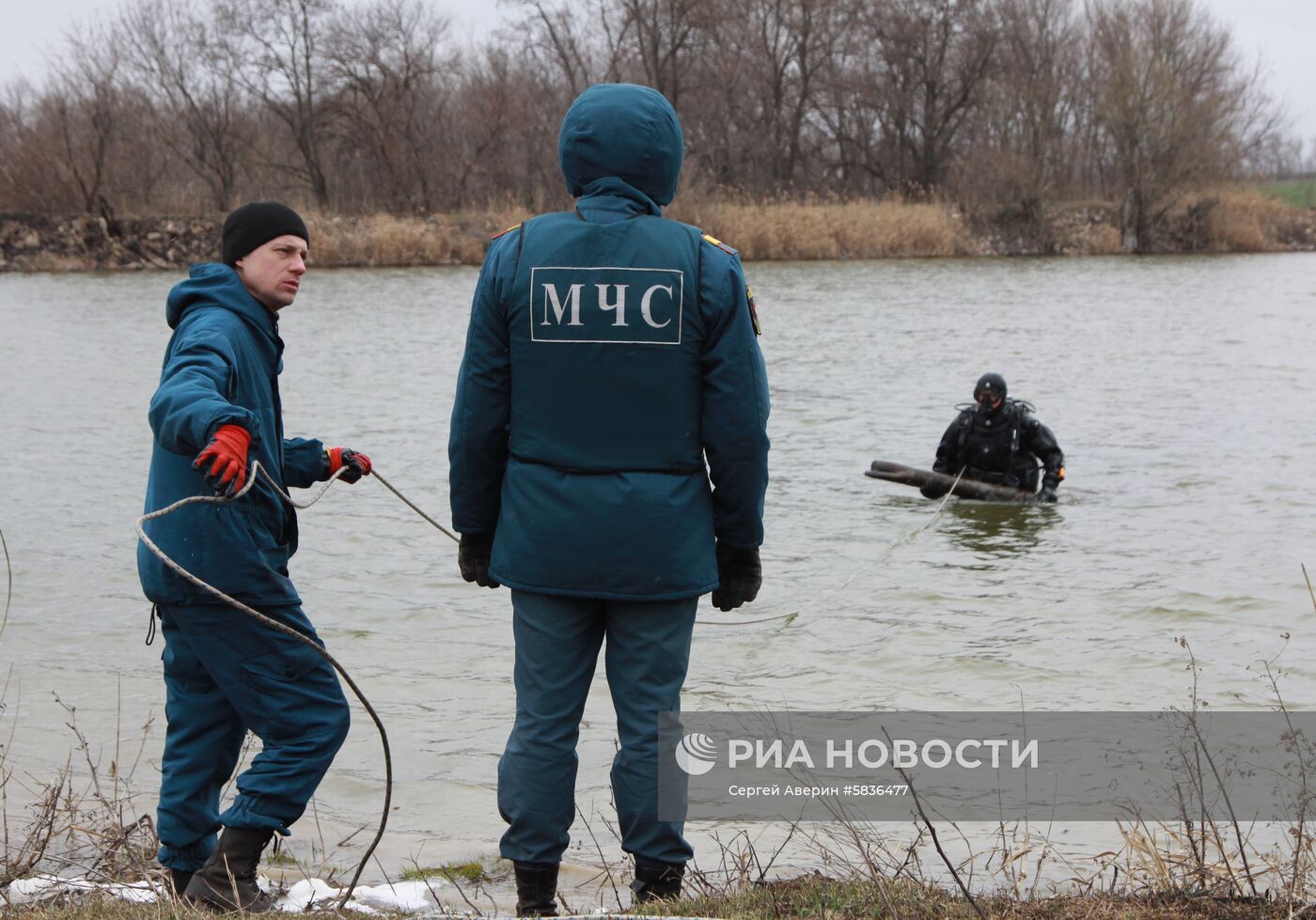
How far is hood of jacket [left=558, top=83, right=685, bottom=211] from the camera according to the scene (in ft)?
10.8

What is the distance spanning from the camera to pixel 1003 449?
11055mm

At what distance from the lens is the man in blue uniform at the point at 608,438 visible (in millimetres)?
3258

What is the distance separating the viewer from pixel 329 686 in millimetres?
3561

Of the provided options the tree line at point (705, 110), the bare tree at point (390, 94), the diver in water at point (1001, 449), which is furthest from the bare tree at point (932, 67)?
the diver in water at point (1001, 449)

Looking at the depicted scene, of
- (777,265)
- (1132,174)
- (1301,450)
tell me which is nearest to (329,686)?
(1301,450)

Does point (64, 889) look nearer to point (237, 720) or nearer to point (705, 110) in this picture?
point (237, 720)

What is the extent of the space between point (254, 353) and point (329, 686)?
2.78 ft

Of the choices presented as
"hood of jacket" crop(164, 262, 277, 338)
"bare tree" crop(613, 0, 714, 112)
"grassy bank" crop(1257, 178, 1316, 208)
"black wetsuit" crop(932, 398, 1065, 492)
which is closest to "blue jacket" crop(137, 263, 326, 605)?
"hood of jacket" crop(164, 262, 277, 338)

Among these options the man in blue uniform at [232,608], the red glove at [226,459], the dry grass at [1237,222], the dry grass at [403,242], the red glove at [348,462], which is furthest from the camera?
the dry grass at [1237,222]

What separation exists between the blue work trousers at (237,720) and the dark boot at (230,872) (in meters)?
0.04

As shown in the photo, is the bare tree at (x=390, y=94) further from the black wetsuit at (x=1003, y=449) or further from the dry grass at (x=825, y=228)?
the black wetsuit at (x=1003, y=449)

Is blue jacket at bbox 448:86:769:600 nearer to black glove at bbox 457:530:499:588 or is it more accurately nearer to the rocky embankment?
black glove at bbox 457:530:499:588

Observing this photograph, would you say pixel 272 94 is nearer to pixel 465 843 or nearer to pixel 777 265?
pixel 777 265

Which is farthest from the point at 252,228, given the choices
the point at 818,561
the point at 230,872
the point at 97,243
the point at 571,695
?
the point at 97,243
